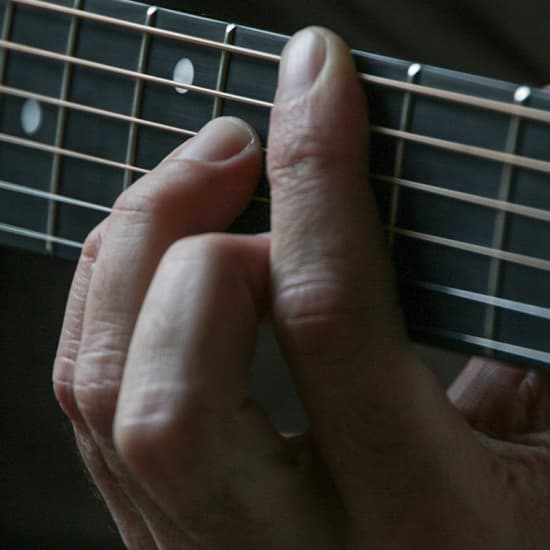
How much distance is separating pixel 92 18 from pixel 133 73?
2.5 inches

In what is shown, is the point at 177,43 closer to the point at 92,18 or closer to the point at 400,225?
the point at 92,18

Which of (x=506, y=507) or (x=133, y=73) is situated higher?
(x=133, y=73)

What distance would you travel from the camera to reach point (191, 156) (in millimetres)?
643

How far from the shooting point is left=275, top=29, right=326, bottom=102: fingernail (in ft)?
1.90

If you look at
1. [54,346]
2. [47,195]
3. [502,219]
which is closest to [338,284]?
[502,219]

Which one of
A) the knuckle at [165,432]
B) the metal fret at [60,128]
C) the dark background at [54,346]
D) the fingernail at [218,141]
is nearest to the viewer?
the knuckle at [165,432]

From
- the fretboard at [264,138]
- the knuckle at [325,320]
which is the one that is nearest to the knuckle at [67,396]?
the fretboard at [264,138]

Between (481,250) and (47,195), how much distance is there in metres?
0.38

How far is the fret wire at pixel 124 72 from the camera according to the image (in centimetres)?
66

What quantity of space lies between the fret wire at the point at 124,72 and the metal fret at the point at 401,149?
104mm

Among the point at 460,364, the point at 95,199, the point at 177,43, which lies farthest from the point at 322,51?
the point at 460,364

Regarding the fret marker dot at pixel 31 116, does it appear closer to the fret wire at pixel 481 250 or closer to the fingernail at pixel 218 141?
the fingernail at pixel 218 141

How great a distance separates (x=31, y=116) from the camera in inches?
30.6

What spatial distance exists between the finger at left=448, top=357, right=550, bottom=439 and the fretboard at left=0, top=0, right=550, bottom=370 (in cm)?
14
